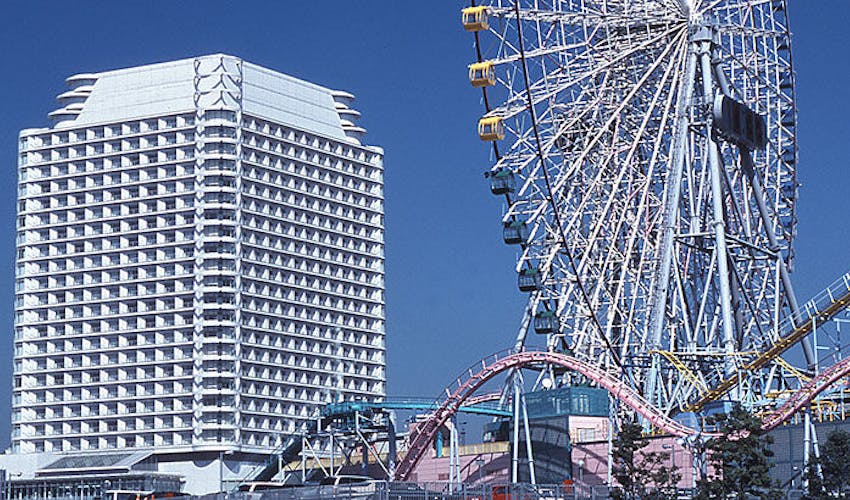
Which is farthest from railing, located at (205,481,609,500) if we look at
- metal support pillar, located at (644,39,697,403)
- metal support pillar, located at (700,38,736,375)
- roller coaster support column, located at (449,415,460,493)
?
roller coaster support column, located at (449,415,460,493)

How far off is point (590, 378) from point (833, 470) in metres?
18.4

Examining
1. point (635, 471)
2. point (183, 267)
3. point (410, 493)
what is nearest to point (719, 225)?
point (635, 471)

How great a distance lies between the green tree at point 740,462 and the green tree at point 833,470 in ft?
4.82

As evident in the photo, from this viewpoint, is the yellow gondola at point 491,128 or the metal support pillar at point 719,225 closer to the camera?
the metal support pillar at point 719,225

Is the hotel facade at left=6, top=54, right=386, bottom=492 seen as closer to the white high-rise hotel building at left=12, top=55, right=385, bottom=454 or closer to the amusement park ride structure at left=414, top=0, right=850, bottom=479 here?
the white high-rise hotel building at left=12, top=55, right=385, bottom=454

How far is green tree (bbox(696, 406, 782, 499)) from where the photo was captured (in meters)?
54.7

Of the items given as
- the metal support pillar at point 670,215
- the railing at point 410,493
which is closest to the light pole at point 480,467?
the metal support pillar at point 670,215

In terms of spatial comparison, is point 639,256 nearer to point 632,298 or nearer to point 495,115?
point 632,298

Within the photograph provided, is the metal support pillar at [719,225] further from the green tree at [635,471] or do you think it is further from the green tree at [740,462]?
the green tree at [740,462]

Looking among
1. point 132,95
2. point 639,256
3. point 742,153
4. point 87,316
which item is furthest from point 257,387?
point 742,153

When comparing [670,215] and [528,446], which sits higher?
[670,215]

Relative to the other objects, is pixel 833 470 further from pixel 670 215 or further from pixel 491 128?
pixel 491 128

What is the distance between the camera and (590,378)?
7331cm

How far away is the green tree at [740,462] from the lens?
54656 millimetres
